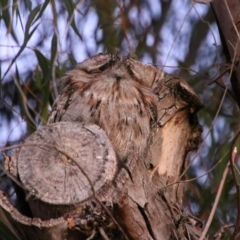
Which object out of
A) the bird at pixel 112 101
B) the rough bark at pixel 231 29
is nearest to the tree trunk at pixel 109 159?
the bird at pixel 112 101

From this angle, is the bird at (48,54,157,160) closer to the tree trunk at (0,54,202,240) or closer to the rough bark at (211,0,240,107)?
the tree trunk at (0,54,202,240)

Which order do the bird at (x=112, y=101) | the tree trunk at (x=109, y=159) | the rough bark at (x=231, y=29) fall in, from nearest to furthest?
1. the tree trunk at (x=109, y=159)
2. the rough bark at (x=231, y=29)
3. the bird at (x=112, y=101)

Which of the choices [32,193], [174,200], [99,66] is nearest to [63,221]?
[32,193]

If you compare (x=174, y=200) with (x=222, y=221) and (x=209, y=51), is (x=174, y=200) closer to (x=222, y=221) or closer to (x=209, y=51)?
(x=222, y=221)

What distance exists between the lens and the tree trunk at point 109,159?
190 centimetres

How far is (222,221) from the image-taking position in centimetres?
328

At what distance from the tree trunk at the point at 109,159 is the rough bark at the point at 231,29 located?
303 millimetres

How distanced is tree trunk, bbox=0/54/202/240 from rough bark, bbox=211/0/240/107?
30cm

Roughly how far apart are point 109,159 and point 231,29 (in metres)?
0.56

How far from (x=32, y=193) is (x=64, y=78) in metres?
0.76

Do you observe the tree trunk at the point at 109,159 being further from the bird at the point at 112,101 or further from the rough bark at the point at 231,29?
the rough bark at the point at 231,29

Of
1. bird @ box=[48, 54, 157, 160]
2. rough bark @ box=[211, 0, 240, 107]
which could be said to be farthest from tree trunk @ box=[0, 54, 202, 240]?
rough bark @ box=[211, 0, 240, 107]

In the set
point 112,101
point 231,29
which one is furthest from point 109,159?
point 231,29

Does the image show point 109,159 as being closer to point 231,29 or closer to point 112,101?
point 112,101
